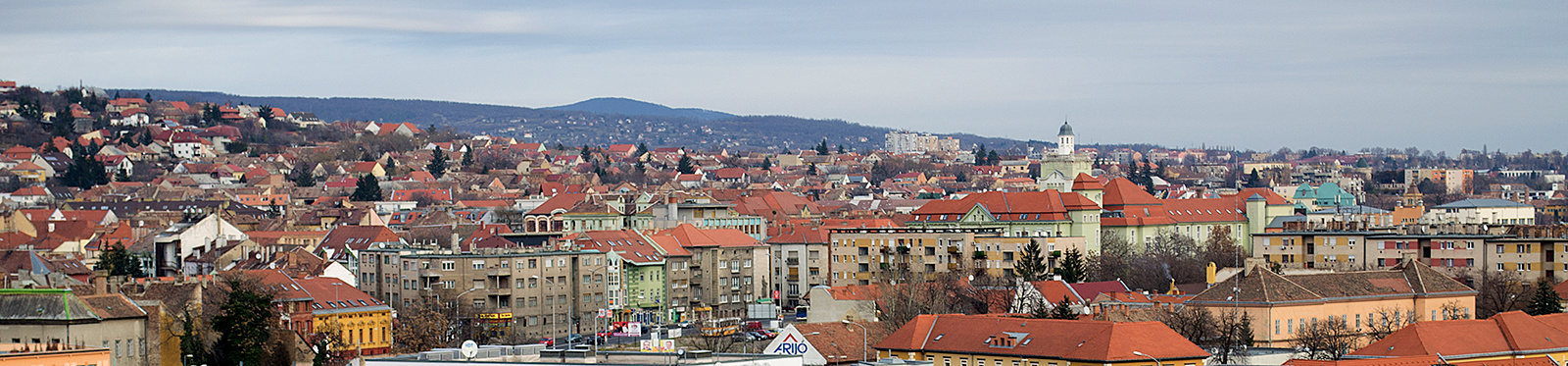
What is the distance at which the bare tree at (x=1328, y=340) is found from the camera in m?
68.0

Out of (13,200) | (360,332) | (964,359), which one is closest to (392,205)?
(13,200)

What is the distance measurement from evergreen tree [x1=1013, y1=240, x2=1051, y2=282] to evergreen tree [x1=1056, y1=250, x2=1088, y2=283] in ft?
2.90

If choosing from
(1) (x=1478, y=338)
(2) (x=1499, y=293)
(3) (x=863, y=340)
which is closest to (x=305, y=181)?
(2) (x=1499, y=293)

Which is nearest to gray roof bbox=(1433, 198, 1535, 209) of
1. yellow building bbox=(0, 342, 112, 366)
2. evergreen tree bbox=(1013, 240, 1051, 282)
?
evergreen tree bbox=(1013, 240, 1051, 282)

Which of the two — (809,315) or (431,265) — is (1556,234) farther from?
(431,265)

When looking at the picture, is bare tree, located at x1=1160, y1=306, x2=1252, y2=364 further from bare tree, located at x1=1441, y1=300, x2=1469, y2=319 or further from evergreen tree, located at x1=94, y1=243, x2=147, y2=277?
evergreen tree, located at x1=94, y1=243, x2=147, y2=277

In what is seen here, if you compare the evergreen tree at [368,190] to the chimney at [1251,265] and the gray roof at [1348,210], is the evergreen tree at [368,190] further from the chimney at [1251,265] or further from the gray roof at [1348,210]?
the chimney at [1251,265]

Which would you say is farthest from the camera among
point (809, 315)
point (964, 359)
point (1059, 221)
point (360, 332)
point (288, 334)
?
point (1059, 221)

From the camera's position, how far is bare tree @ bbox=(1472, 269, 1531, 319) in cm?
8675

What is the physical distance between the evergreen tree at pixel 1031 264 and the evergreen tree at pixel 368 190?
83.3m

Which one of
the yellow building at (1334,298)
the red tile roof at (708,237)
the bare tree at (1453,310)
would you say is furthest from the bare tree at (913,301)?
the bare tree at (1453,310)

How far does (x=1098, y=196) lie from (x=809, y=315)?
49.0m

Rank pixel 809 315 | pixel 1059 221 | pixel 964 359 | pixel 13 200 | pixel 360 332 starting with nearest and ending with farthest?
pixel 964 359, pixel 360 332, pixel 809 315, pixel 1059 221, pixel 13 200

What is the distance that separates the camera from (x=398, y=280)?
296 ft
